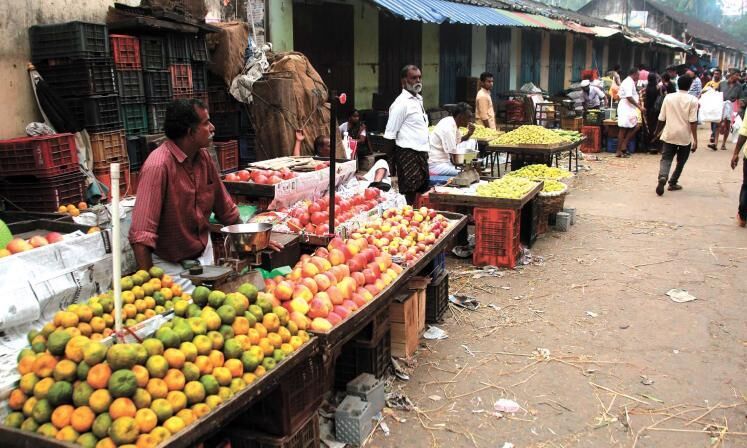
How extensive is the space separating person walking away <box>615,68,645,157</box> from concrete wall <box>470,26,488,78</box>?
4575 mm

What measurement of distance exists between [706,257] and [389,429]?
5.40 meters

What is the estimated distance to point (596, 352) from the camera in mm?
5035

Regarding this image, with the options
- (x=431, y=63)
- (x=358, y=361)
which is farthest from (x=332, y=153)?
(x=431, y=63)

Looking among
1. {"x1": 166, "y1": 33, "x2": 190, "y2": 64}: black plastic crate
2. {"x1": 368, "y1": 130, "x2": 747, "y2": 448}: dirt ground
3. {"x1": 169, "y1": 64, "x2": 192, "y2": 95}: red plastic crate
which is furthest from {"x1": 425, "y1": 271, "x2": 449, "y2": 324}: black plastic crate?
→ {"x1": 166, "y1": 33, "x2": 190, "y2": 64}: black plastic crate

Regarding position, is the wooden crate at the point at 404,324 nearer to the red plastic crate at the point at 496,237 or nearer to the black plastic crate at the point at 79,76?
the red plastic crate at the point at 496,237

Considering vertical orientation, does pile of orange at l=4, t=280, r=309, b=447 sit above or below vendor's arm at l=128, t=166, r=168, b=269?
below

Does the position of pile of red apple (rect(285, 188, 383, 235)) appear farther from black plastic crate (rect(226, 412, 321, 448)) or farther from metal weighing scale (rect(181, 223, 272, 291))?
black plastic crate (rect(226, 412, 321, 448))

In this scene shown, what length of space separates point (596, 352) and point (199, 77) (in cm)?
584

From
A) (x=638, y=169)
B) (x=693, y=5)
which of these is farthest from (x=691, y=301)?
(x=693, y=5)

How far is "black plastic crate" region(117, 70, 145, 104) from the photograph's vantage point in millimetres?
6789

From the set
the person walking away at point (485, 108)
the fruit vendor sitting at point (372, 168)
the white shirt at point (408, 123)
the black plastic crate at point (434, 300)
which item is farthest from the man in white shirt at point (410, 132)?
the person walking away at point (485, 108)

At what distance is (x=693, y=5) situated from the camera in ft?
268

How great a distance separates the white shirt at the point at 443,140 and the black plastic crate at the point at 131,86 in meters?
3.88

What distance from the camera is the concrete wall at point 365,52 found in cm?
1260
